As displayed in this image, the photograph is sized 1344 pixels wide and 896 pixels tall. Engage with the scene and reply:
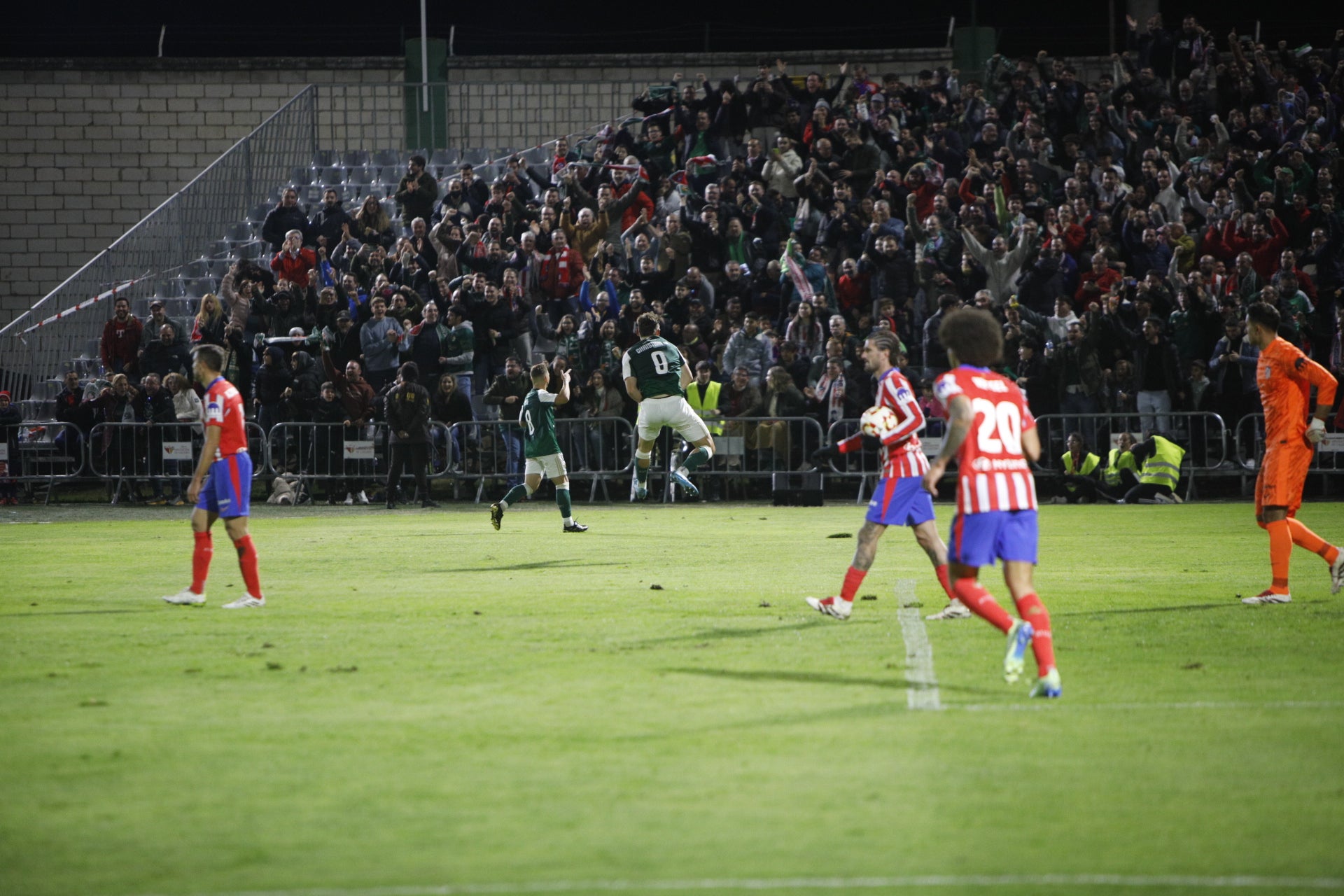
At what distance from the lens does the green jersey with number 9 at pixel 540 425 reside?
61.7 feet

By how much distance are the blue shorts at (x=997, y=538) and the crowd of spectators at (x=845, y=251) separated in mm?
14539

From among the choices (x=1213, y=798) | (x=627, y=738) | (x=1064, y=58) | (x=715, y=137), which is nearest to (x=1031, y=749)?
(x=1213, y=798)

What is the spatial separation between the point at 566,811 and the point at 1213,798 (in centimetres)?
223

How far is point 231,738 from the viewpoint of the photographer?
6586 mm

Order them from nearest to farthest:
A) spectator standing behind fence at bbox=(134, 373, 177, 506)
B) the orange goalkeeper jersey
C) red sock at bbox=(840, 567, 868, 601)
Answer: red sock at bbox=(840, 567, 868, 601) < the orange goalkeeper jersey < spectator standing behind fence at bbox=(134, 373, 177, 506)

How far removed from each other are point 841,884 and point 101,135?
32.8 metres

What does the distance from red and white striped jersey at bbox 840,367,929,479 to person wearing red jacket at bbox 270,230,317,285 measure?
17940mm

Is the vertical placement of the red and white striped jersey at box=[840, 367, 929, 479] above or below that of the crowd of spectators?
below

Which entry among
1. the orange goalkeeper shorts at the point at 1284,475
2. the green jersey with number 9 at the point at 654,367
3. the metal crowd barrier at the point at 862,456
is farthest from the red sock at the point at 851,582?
the metal crowd barrier at the point at 862,456

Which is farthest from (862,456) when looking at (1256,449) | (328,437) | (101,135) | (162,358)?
(101,135)

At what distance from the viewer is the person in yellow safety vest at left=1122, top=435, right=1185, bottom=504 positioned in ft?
74.8

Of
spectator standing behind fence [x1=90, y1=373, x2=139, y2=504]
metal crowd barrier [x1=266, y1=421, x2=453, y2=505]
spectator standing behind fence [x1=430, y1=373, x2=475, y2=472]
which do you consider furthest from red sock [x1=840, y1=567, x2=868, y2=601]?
spectator standing behind fence [x1=90, y1=373, x2=139, y2=504]

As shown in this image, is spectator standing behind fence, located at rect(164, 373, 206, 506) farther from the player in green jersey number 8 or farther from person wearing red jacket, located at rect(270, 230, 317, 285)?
the player in green jersey number 8

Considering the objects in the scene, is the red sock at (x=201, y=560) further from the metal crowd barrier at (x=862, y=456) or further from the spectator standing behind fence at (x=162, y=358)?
A: the spectator standing behind fence at (x=162, y=358)
